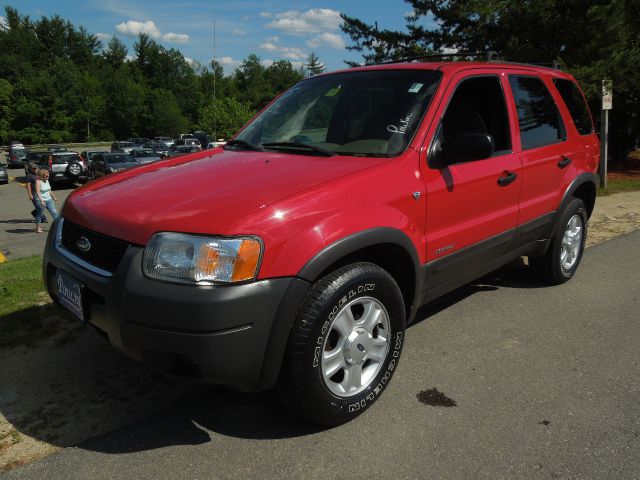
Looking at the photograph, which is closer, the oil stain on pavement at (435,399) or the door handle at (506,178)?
the oil stain on pavement at (435,399)

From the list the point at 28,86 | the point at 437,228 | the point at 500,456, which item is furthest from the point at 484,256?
the point at 28,86

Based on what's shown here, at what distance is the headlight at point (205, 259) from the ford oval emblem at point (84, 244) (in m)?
0.54

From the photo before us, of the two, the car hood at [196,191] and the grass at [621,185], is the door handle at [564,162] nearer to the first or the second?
the car hood at [196,191]

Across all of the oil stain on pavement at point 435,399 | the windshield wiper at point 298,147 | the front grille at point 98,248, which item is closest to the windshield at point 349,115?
the windshield wiper at point 298,147

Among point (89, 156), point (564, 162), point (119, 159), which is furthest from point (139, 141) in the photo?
point (564, 162)

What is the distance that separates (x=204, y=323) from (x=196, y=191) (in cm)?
77

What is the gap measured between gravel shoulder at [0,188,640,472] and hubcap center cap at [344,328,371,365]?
1.02 meters

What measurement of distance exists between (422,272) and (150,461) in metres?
1.79

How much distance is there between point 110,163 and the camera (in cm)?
2394

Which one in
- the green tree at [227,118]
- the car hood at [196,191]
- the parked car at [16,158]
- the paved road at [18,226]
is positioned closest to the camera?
the car hood at [196,191]

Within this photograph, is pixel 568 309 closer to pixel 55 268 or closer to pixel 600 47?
pixel 55 268

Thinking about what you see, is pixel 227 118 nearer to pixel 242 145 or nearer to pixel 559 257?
pixel 559 257

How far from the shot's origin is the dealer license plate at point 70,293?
8.80 ft

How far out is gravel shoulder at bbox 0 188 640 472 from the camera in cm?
273
